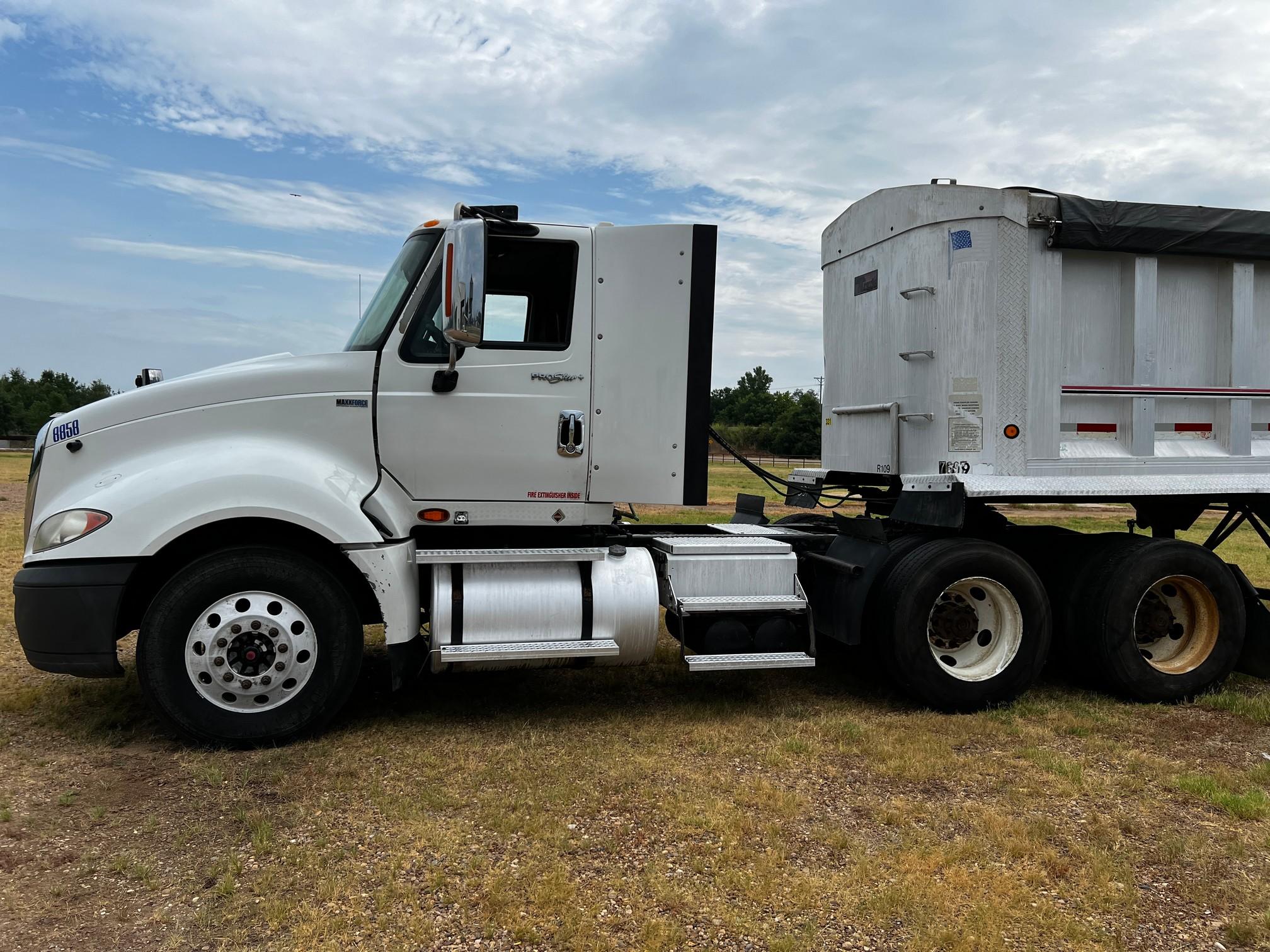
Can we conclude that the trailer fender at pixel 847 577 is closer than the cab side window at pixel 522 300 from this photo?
No

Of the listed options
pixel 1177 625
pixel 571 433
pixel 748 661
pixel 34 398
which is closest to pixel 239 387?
pixel 571 433

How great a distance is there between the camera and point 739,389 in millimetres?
126688

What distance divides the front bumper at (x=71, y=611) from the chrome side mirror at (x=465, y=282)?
2.12 metres

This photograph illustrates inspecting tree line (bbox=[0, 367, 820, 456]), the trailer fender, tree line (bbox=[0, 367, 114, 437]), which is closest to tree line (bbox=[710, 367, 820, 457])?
tree line (bbox=[0, 367, 820, 456])

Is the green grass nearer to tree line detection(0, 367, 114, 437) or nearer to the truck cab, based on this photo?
the truck cab

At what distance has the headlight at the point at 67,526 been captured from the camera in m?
4.75

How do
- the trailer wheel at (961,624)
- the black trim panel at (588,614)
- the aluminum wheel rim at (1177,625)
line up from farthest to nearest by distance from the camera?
the aluminum wheel rim at (1177,625), the trailer wheel at (961,624), the black trim panel at (588,614)

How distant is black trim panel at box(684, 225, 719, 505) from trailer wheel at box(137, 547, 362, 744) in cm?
220

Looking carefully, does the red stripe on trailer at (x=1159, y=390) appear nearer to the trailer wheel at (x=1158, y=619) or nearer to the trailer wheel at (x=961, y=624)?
the trailer wheel at (x=1158, y=619)

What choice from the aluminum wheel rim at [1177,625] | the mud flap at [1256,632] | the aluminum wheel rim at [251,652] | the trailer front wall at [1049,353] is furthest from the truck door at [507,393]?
the mud flap at [1256,632]

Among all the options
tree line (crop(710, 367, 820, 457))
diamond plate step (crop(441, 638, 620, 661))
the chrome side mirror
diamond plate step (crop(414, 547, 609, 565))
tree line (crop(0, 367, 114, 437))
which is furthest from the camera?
tree line (crop(0, 367, 114, 437))

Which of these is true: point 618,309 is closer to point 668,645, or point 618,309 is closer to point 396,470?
point 396,470

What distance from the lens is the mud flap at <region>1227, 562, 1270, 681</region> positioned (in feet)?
20.7

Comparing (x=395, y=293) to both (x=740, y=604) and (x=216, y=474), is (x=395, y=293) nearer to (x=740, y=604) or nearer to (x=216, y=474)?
(x=216, y=474)
